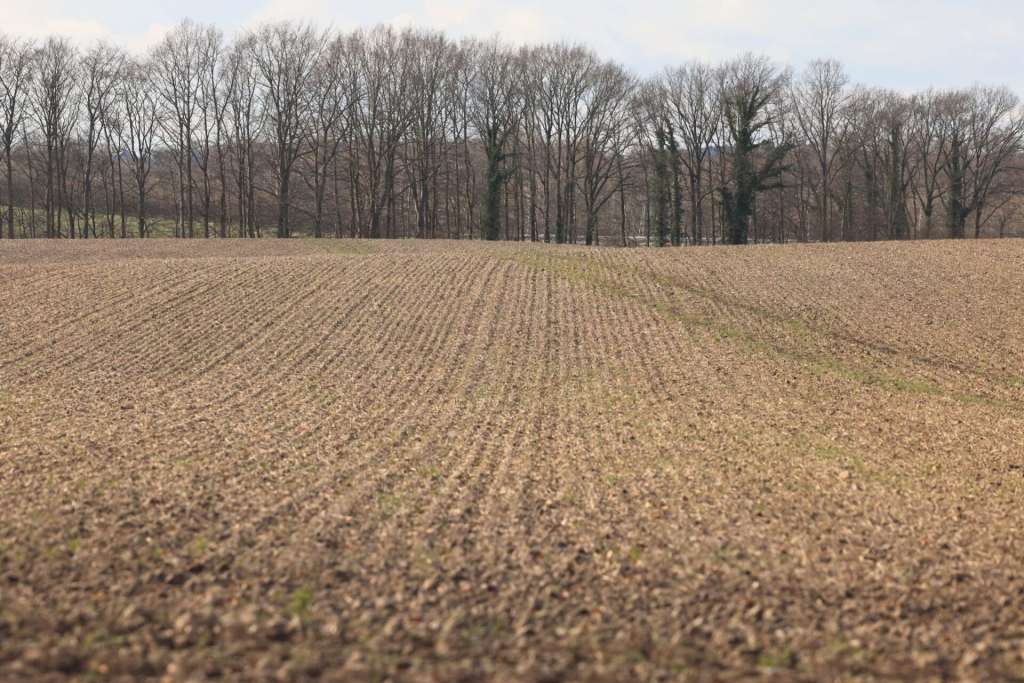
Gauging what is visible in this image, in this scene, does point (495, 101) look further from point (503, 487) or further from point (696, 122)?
point (503, 487)

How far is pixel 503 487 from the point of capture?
994 centimetres

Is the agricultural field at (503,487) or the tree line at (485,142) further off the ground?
the tree line at (485,142)

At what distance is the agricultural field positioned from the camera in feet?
19.0

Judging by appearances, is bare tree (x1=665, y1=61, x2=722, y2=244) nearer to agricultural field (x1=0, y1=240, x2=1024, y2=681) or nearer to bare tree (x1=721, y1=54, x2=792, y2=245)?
bare tree (x1=721, y1=54, x2=792, y2=245)

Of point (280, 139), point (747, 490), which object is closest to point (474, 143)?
point (280, 139)

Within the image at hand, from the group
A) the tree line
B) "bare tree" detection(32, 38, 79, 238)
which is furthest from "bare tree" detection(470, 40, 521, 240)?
"bare tree" detection(32, 38, 79, 238)

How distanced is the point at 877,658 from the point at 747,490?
439cm

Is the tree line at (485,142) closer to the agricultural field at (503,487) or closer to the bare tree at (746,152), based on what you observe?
the bare tree at (746,152)

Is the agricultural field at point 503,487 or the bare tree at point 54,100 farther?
the bare tree at point 54,100

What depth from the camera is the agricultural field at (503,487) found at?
19.0 feet

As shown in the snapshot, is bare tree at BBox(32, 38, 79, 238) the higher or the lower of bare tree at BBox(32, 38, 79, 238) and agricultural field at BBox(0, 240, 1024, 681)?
the higher

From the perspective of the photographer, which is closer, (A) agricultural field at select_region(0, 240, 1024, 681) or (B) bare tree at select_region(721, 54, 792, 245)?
(A) agricultural field at select_region(0, 240, 1024, 681)

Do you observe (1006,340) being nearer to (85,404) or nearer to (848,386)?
(848,386)

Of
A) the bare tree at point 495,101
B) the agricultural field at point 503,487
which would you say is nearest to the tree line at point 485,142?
the bare tree at point 495,101
